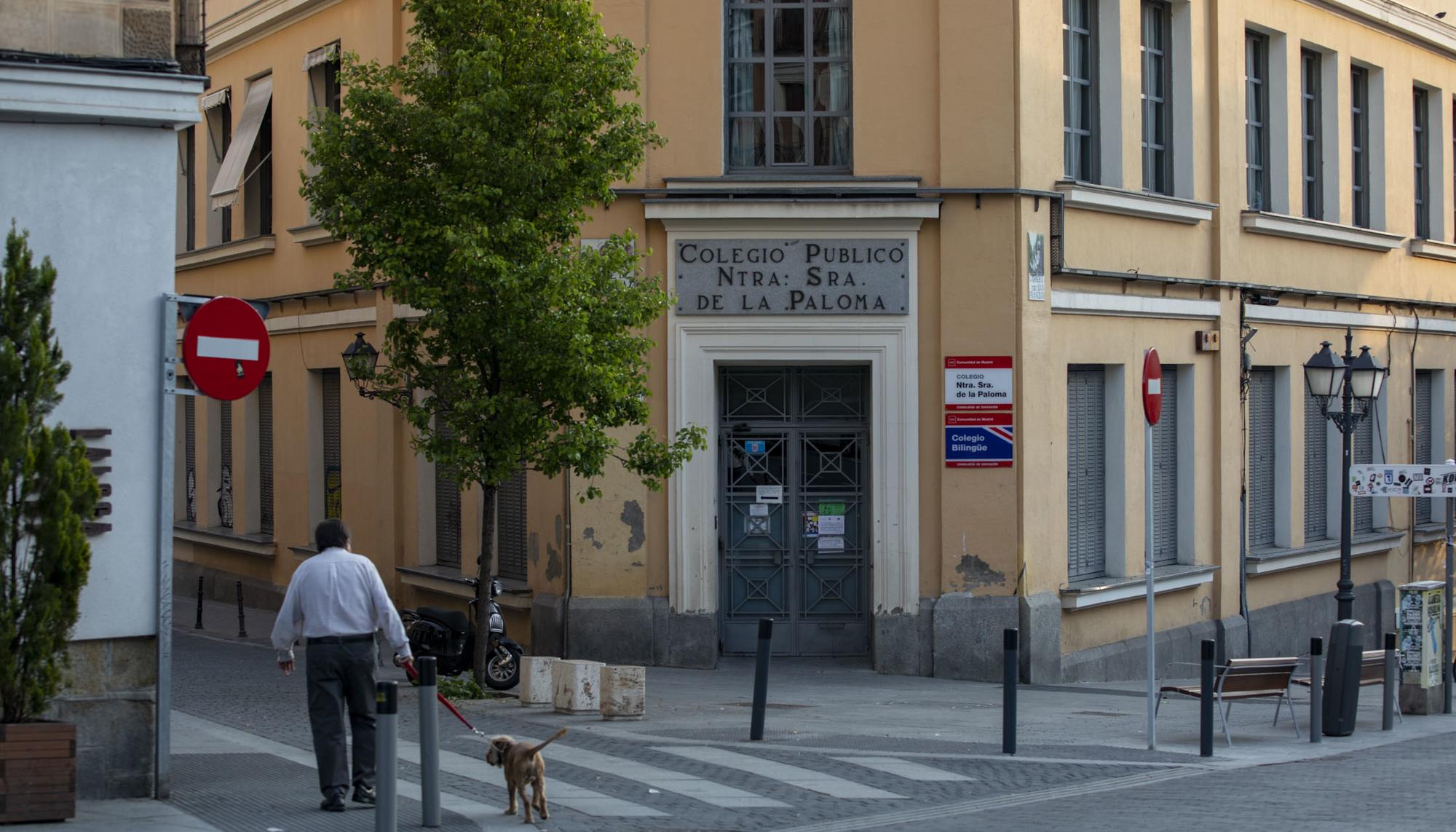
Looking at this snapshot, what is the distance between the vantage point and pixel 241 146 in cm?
2267

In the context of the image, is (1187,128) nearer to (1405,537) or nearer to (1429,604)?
(1429,604)

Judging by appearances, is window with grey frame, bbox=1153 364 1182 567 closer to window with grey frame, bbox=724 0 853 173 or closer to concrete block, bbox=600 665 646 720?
window with grey frame, bbox=724 0 853 173

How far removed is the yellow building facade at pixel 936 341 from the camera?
16.1 m

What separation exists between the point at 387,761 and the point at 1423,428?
68.5ft

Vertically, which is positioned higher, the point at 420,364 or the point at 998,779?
the point at 420,364

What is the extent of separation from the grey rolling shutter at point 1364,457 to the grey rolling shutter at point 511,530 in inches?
465

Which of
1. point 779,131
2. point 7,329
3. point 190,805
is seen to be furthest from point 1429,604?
point 7,329

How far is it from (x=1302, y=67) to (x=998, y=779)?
14237 millimetres

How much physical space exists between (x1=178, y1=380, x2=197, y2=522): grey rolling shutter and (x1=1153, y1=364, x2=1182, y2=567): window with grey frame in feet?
48.7

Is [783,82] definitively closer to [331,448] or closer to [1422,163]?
[331,448]

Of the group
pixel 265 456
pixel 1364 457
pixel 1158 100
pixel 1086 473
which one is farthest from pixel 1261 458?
pixel 265 456

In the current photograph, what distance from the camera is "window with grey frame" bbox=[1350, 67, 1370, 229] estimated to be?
23.1 meters

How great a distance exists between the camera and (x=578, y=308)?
42.0ft

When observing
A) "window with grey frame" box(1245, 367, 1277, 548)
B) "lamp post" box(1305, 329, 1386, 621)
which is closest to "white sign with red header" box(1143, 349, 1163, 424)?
"lamp post" box(1305, 329, 1386, 621)
